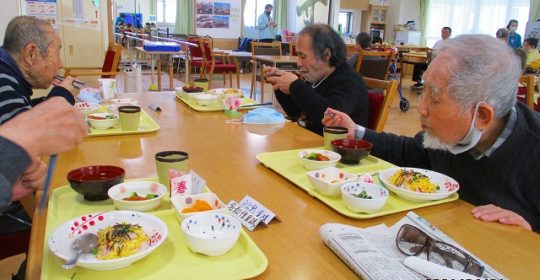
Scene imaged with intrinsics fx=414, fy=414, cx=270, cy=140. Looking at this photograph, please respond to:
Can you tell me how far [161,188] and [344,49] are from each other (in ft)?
4.96

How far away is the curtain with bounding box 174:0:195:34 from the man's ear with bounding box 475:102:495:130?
31.6ft

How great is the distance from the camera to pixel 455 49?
3.73 ft

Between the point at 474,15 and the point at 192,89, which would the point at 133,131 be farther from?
the point at 474,15

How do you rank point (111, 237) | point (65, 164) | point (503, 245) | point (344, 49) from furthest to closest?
point (344, 49) → point (65, 164) → point (503, 245) → point (111, 237)

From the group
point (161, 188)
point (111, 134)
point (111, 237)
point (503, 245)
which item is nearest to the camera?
point (111, 237)

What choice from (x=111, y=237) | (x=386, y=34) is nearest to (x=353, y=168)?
(x=111, y=237)

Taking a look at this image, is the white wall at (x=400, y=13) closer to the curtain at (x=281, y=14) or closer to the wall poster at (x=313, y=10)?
the wall poster at (x=313, y=10)

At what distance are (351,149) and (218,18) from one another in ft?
31.1

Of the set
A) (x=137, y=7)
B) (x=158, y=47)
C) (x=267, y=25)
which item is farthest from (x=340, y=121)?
(x=137, y=7)

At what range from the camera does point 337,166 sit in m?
1.37

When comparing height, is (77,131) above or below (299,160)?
above

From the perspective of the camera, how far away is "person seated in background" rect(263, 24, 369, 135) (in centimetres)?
207

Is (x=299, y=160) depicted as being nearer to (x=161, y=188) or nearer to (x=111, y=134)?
(x=161, y=188)

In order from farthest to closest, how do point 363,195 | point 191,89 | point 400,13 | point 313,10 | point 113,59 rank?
point 400,13
point 313,10
point 113,59
point 191,89
point 363,195
